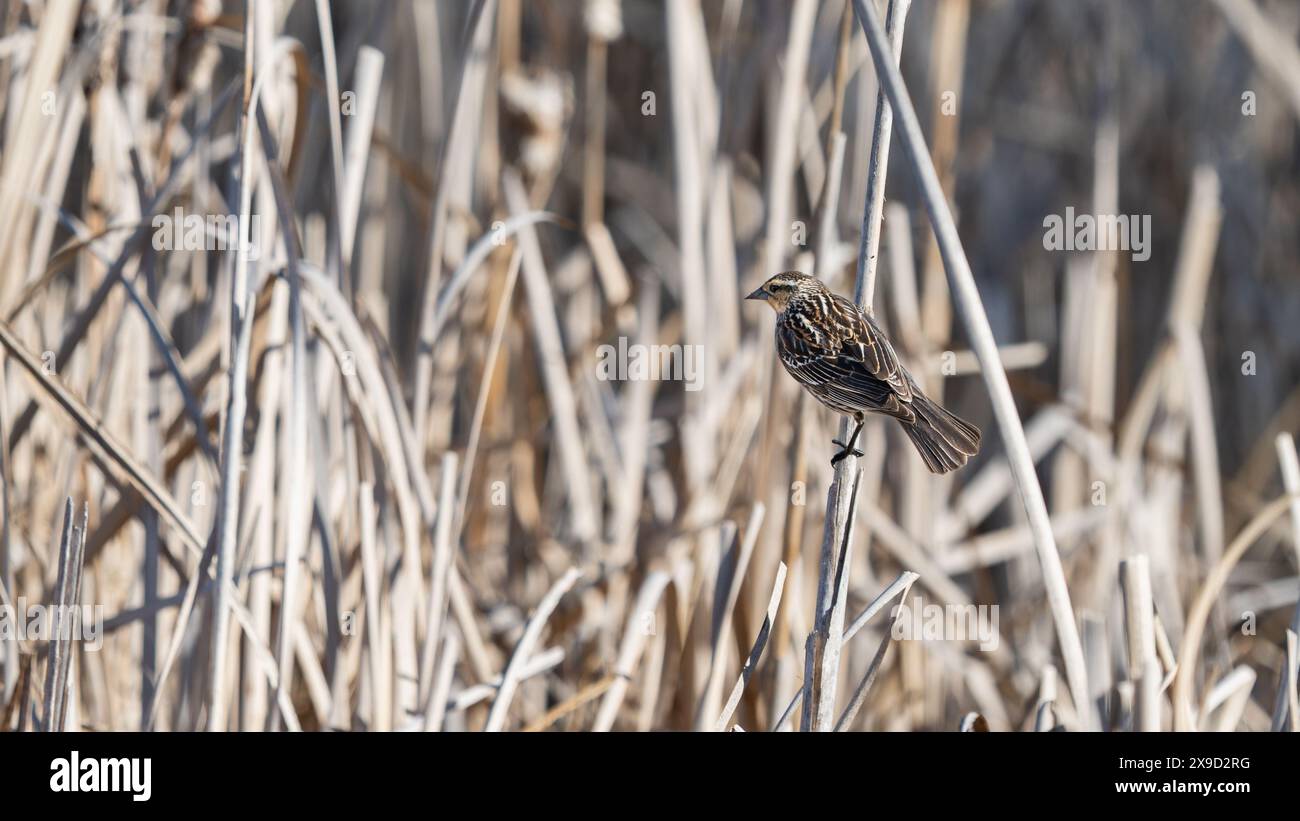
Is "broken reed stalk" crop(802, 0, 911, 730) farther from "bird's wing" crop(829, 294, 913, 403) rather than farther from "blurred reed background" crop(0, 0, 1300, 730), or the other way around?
"bird's wing" crop(829, 294, 913, 403)

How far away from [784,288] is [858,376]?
25 cm

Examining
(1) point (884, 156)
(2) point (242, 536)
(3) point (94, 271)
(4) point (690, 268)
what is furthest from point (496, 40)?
(1) point (884, 156)

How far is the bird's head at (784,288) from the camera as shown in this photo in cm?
122

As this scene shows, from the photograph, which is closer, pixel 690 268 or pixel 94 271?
pixel 94 271

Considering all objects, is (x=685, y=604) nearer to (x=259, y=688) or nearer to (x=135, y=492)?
(x=259, y=688)

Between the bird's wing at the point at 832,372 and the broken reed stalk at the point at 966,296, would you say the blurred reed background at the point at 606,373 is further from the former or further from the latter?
the bird's wing at the point at 832,372

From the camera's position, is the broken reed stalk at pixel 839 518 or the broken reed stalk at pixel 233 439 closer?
the broken reed stalk at pixel 839 518

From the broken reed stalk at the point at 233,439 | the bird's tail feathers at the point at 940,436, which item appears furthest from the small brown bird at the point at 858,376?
the broken reed stalk at the point at 233,439

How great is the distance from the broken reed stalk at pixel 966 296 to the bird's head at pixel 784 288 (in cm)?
36

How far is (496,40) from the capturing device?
2.15m

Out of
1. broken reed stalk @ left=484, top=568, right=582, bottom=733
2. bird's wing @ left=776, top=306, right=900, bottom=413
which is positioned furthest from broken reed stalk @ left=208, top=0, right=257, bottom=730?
bird's wing @ left=776, top=306, right=900, bottom=413

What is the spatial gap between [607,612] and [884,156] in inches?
43.5

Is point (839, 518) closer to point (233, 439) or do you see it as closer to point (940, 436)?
point (940, 436)

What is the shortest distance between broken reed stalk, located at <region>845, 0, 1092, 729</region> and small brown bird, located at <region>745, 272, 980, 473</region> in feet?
0.22
